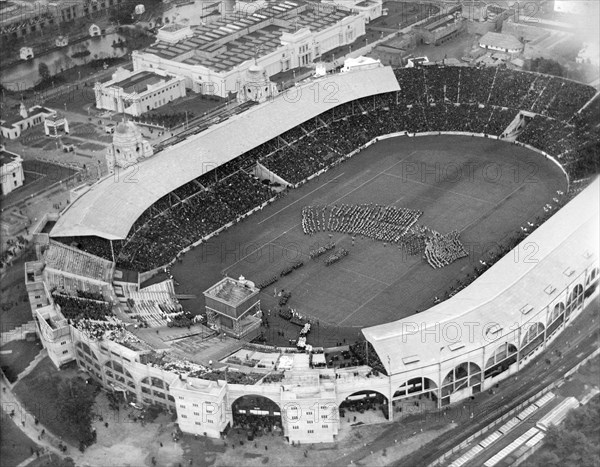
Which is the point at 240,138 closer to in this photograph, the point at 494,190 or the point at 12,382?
the point at 494,190

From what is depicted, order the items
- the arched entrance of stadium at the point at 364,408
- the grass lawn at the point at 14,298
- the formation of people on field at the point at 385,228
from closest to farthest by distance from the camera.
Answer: the arched entrance of stadium at the point at 364,408 → the grass lawn at the point at 14,298 → the formation of people on field at the point at 385,228

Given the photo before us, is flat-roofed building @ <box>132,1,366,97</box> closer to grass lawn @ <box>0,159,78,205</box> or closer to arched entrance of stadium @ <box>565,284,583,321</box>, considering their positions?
grass lawn @ <box>0,159,78,205</box>

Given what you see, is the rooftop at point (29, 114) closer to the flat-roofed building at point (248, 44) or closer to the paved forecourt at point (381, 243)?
the flat-roofed building at point (248, 44)

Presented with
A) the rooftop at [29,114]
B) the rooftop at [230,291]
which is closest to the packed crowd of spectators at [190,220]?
Result: the rooftop at [230,291]

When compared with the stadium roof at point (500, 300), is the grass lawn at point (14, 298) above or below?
below

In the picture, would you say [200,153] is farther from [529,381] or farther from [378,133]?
[529,381]
